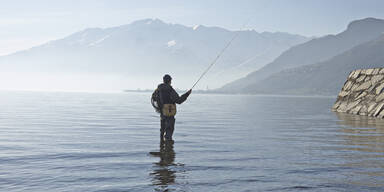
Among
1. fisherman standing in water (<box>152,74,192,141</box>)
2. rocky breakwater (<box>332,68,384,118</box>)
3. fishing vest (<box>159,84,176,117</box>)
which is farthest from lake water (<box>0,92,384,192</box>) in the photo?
rocky breakwater (<box>332,68,384,118</box>)

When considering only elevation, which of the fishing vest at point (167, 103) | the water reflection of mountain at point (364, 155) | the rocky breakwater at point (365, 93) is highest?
the rocky breakwater at point (365, 93)

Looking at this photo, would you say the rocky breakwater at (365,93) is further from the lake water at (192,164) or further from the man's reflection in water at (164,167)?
the man's reflection in water at (164,167)

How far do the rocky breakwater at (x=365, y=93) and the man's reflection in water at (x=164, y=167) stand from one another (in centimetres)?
2190

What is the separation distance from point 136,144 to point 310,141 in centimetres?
678

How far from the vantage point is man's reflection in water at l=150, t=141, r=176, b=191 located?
8.45 m

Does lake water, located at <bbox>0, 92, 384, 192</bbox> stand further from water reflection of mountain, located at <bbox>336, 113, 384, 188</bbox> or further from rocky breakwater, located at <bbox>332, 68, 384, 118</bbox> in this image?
rocky breakwater, located at <bbox>332, 68, 384, 118</bbox>

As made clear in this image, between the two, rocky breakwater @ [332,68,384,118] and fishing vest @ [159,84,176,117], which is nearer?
fishing vest @ [159,84,176,117]

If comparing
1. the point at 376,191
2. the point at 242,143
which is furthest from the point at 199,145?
the point at 376,191

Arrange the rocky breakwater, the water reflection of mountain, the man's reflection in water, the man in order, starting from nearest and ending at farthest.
A: the man's reflection in water → the water reflection of mountain → the man → the rocky breakwater

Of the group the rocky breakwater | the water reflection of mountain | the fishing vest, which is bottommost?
the water reflection of mountain

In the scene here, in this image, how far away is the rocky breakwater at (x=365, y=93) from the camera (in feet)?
102

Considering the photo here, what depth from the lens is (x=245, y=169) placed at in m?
10.0

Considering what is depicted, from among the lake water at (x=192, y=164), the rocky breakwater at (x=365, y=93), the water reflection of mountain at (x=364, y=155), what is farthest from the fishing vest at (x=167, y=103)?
the rocky breakwater at (x=365, y=93)

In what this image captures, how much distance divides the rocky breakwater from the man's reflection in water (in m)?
21.9
